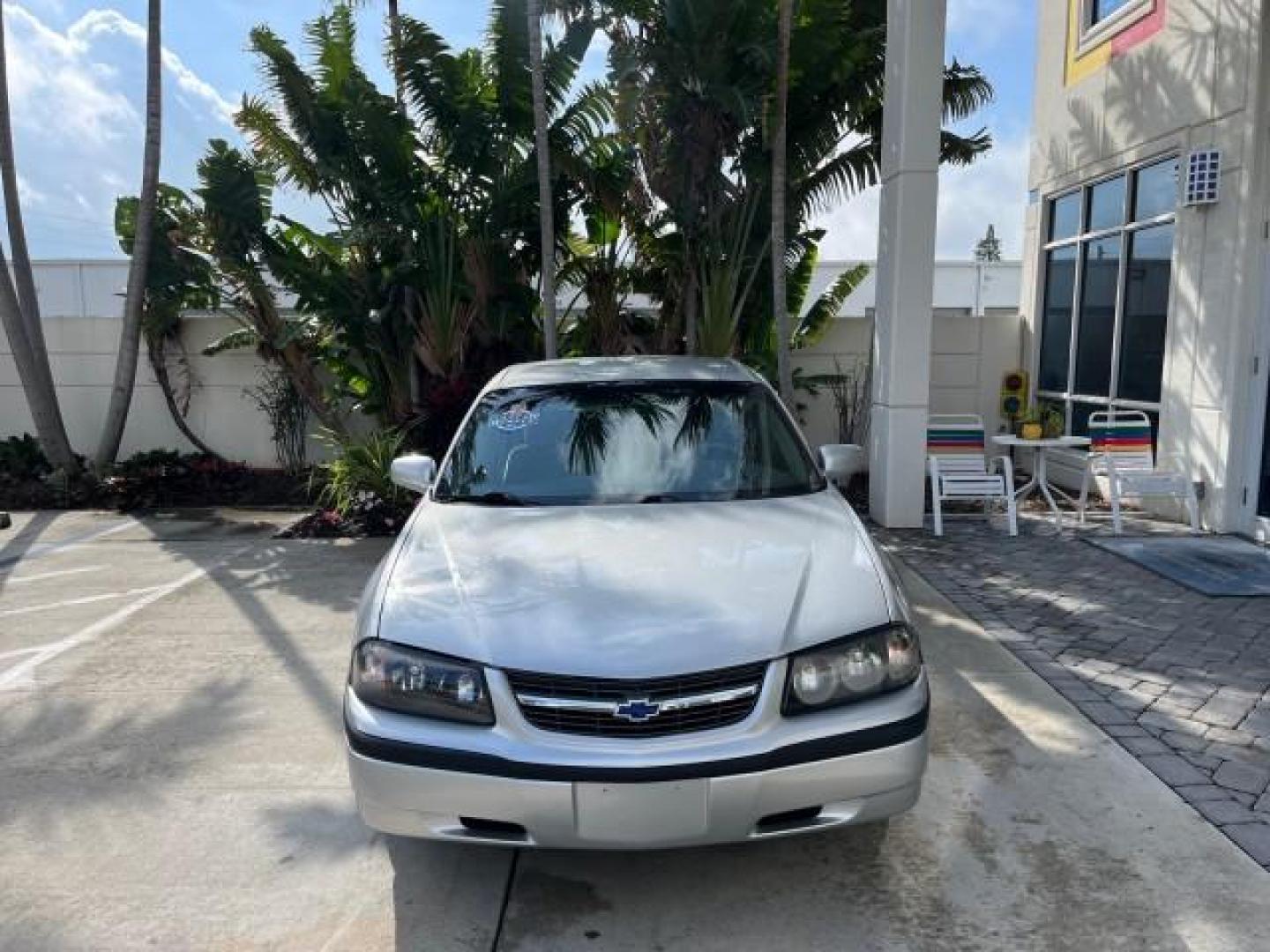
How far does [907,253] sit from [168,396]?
8721 mm

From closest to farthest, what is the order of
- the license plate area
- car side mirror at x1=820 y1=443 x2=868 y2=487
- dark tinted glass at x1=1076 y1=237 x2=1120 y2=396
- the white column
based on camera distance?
the license plate area → car side mirror at x1=820 y1=443 x2=868 y2=487 → the white column → dark tinted glass at x1=1076 y1=237 x2=1120 y2=396

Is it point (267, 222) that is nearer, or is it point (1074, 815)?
point (1074, 815)

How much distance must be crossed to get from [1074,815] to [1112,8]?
915 cm

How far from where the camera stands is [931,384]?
10.9 m

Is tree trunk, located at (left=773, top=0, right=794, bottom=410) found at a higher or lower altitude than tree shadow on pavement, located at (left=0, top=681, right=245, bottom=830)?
higher

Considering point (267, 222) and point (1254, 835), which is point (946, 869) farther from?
point (267, 222)

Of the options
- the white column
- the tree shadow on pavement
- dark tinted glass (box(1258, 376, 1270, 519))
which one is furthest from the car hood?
dark tinted glass (box(1258, 376, 1270, 519))

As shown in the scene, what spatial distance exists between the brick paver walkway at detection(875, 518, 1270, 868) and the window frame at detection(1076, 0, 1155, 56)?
17.1 feet

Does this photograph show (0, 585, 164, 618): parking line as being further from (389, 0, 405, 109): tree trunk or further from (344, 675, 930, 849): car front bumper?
(389, 0, 405, 109): tree trunk

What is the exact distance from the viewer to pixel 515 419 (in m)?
4.24

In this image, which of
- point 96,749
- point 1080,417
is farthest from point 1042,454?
point 96,749

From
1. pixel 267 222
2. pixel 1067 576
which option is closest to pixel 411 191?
pixel 267 222

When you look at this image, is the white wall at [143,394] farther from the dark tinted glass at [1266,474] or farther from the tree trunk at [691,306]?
the dark tinted glass at [1266,474]

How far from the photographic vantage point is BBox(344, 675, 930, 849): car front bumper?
249 centimetres
